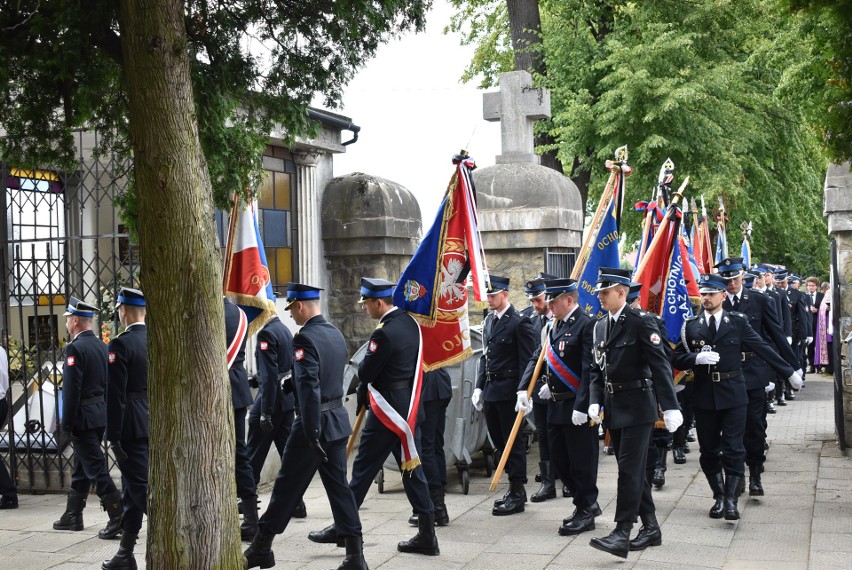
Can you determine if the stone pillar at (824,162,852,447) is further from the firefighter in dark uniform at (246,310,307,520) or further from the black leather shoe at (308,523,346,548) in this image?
the black leather shoe at (308,523,346,548)

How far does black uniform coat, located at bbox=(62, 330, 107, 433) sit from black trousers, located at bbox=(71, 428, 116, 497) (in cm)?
10

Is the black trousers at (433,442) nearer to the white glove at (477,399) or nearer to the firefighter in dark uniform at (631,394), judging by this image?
the white glove at (477,399)

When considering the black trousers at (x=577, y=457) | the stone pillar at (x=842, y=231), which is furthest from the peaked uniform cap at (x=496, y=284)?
the stone pillar at (x=842, y=231)

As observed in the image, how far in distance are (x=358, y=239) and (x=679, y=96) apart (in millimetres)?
8686

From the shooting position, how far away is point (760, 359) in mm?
9141

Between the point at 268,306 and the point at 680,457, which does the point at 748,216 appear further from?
the point at 268,306

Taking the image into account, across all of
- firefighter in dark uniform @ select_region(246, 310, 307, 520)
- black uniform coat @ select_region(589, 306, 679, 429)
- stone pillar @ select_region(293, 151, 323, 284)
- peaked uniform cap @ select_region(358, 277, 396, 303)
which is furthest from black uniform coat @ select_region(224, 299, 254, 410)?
stone pillar @ select_region(293, 151, 323, 284)

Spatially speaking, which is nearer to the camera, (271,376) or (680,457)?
(271,376)

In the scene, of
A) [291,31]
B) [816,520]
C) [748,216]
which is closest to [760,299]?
[816,520]

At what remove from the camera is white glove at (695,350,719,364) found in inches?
331

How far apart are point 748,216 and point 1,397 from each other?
1679 centimetres

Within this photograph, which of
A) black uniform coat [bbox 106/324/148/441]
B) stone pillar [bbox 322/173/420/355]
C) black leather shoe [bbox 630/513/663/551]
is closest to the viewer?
black uniform coat [bbox 106/324/148/441]

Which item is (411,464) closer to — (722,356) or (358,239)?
(722,356)

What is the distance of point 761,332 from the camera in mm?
10172
